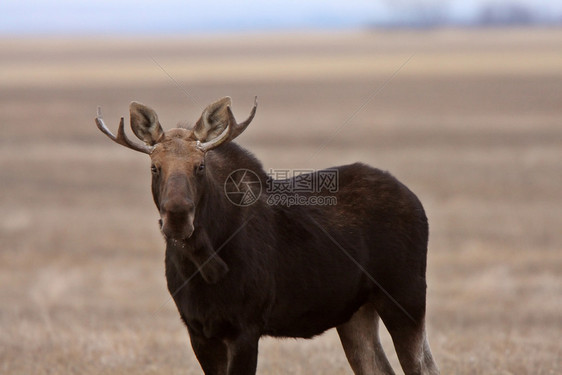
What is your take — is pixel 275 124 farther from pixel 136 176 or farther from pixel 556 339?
pixel 556 339

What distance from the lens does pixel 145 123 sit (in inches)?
248

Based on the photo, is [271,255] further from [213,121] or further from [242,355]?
[213,121]

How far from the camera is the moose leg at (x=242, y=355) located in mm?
6133


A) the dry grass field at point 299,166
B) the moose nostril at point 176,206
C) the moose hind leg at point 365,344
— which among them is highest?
the moose nostril at point 176,206

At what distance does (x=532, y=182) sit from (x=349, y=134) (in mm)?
10922

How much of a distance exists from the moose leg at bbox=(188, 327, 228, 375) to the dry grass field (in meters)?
2.34

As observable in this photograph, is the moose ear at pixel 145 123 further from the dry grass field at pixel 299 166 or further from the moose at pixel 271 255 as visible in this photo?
the dry grass field at pixel 299 166

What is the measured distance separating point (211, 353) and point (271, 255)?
0.76 metres

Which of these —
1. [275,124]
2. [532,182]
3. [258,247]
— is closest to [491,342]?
[258,247]

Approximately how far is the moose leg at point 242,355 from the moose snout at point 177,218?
0.82 metres

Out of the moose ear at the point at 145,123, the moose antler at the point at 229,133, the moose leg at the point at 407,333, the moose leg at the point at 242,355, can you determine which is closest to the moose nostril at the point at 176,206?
the moose antler at the point at 229,133

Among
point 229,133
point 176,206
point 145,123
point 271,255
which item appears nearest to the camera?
point 176,206

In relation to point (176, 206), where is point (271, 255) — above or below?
below

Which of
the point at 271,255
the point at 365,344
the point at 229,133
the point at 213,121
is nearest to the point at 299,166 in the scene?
the point at 365,344
